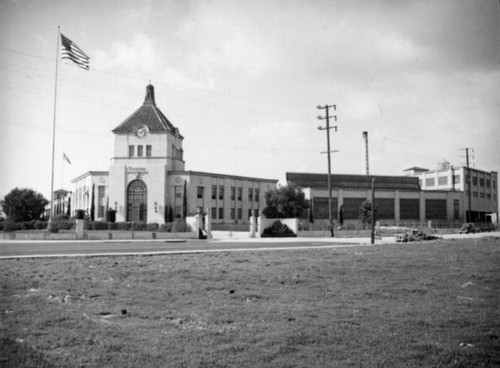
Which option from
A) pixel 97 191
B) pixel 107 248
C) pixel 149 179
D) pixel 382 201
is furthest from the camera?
pixel 382 201

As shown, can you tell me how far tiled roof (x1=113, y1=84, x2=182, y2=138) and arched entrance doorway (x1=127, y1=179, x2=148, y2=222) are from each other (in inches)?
301

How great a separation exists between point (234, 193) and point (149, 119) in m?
16.8

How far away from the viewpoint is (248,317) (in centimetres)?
784

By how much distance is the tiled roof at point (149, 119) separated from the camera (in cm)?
6191

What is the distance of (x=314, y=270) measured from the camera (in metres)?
13.2

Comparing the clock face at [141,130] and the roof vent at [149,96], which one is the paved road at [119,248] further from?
the roof vent at [149,96]

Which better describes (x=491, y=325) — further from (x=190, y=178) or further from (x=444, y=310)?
(x=190, y=178)

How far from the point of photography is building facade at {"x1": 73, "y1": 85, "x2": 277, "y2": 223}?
197 feet

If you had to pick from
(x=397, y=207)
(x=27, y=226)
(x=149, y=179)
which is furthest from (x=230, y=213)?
(x=397, y=207)

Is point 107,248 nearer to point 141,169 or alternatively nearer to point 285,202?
point 141,169

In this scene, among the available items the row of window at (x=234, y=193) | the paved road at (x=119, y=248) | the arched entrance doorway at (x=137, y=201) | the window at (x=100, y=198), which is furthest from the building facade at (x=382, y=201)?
the paved road at (x=119, y=248)

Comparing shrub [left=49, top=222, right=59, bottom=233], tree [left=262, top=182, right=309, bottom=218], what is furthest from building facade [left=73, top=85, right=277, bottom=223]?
shrub [left=49, top=222, right=59, bottom=233]

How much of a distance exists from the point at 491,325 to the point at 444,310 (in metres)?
1.12

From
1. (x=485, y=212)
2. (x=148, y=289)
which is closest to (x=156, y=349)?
(x=148, y=289)
